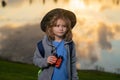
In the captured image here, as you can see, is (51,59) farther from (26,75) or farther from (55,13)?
(26,75)

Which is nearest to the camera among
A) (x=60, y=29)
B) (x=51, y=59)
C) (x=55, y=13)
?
(x=51, y=59)

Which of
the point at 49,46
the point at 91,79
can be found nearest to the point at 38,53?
the point at 49,46

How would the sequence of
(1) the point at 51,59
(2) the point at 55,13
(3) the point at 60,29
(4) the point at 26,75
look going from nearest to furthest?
(1) the point at 51,59 → (3) the point at 60,29 → (2) the point at 55,13 → (4) the point at 26,75

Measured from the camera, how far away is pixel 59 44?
7.00 metres

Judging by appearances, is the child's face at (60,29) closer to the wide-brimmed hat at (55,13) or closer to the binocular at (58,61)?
the wide-brimmed hat at (55,13)

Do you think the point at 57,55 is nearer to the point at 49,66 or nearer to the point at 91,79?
the point at 49,66

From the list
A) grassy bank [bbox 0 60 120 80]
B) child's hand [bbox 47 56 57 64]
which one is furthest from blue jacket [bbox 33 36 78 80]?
grassy bank [bbox 0 60 120 80]

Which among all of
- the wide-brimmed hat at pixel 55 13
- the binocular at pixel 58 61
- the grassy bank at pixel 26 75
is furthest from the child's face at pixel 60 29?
the grassy bank at pixel 26 75

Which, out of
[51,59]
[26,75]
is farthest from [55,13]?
[26,75]

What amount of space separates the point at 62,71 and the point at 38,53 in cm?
37

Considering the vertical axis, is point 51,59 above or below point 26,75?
above

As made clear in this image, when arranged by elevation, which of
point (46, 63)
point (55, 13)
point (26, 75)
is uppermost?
point (55, 13)

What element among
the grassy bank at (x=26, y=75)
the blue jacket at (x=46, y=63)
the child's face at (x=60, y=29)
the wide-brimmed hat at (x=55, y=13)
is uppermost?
the wide-brimmed hat at (x=55, y=13)

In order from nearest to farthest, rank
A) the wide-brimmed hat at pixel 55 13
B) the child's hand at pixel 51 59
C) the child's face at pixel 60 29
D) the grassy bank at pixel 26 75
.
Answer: the child's hand at pixel 51 59 < the child's face at pixel 60 29 < the wide-brimmed hat at pixel 55 13 < the grassy bank at pixel 26 75
